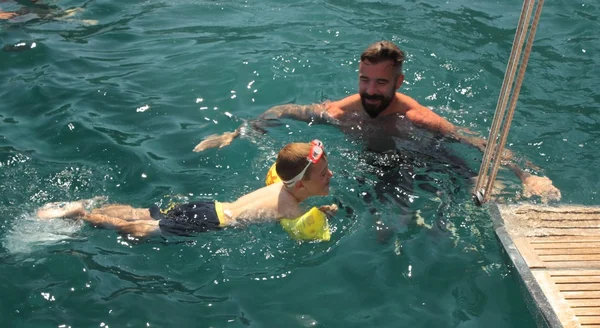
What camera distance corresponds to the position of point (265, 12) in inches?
411

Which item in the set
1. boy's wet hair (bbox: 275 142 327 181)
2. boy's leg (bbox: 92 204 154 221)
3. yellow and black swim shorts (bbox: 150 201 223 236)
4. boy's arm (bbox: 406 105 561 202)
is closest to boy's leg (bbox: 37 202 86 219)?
boy's leg (bbox: 92 204 154 221)

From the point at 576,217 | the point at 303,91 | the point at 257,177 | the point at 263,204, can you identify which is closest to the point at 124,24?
the point at 303,91

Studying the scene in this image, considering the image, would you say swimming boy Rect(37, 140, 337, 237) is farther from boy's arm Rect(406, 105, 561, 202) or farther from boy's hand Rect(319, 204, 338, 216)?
boy's arm Rect(406, 105, 561, 202)

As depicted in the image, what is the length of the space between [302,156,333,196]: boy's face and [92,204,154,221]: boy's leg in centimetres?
136

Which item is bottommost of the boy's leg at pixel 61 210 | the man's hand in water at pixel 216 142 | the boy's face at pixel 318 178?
the boy's leg at pixel 61 210

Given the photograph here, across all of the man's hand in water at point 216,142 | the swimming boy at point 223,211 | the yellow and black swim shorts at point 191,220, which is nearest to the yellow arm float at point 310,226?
the swimming boy at point 223,211

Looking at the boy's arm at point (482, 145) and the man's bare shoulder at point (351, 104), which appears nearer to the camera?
the boy's arm at point (482, 145)

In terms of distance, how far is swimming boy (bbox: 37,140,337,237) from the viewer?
5.21m

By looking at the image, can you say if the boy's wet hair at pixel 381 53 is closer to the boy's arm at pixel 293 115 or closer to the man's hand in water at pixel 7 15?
the boy's arm at pixel 293 115

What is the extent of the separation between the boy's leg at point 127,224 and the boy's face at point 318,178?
1.29m

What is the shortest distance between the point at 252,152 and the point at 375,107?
1.39 m

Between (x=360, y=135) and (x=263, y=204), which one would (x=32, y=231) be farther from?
(x=360, y=135)

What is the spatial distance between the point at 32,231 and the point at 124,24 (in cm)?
572

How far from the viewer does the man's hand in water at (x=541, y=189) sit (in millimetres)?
5492
